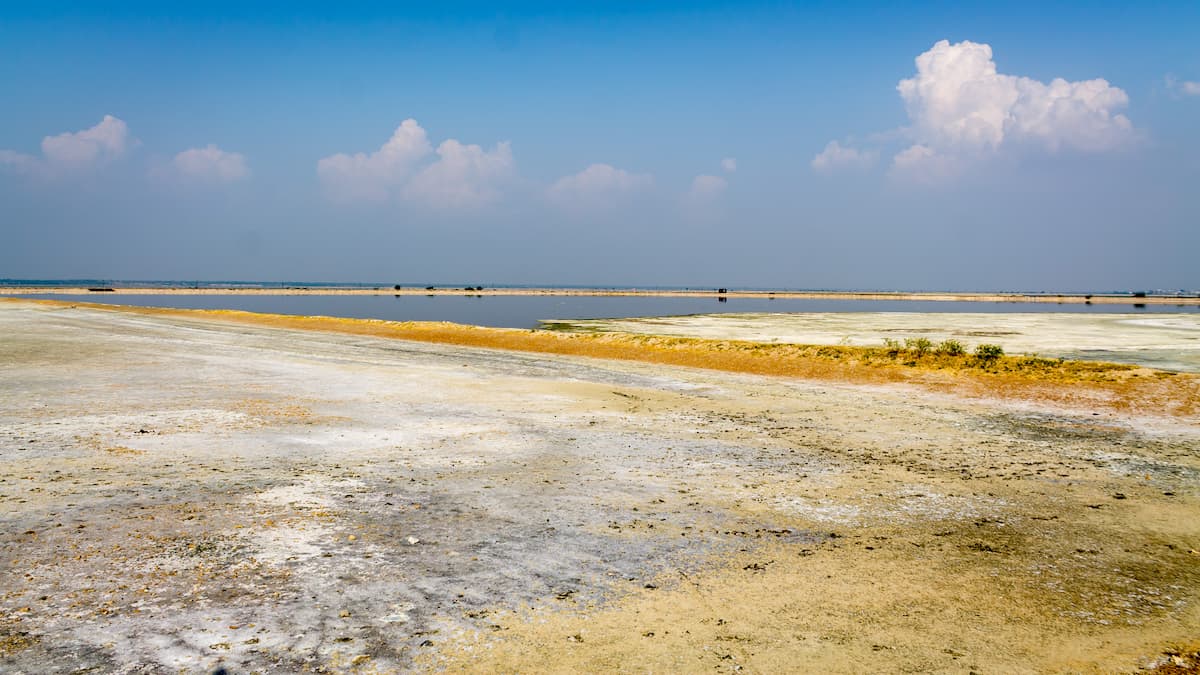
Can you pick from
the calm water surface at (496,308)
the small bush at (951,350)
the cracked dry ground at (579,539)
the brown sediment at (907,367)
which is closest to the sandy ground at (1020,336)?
the brown sediment at (907,367)

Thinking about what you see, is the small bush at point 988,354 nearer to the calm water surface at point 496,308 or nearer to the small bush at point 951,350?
the small bush at point 951,350

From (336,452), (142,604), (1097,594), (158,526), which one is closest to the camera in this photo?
(142,604)

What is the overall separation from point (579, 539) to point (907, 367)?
1983cm

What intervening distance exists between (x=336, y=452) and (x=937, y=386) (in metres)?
16.7

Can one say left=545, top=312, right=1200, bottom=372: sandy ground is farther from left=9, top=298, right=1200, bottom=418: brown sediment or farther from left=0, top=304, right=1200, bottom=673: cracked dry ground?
left=0, top=304, right=1200, bottom=673: cracked dry ground

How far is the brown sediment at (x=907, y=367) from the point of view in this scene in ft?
61.5

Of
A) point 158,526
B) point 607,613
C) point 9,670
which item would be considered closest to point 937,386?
point 607,613

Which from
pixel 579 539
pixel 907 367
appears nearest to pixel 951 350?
pixel 907 367

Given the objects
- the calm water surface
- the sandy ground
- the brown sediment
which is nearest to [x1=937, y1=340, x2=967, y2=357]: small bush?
the brown sediment

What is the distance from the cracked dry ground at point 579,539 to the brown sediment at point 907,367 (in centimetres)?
414

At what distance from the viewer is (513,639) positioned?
537cm

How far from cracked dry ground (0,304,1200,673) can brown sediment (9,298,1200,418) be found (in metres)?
4.14

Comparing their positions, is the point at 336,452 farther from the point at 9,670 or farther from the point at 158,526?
the point at 9,670

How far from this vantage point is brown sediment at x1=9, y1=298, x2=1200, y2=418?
18.8 metres
